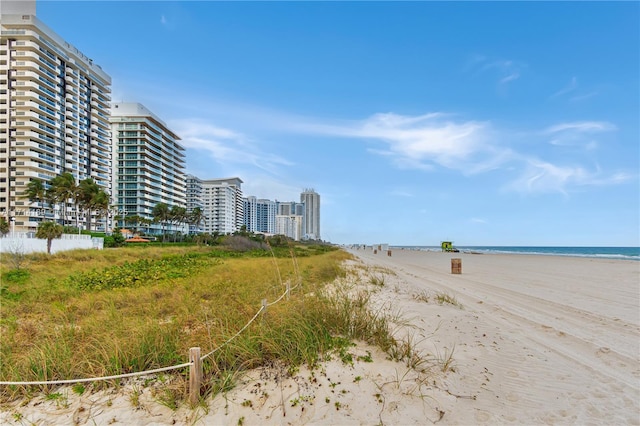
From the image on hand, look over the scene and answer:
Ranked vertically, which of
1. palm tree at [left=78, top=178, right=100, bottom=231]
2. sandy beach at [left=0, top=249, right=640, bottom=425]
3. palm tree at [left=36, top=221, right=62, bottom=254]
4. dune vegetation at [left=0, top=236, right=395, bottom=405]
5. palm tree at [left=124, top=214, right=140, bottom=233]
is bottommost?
sandy beach at [left=0, top=249, right=640, bottom=425]

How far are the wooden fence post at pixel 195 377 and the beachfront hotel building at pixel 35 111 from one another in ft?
253

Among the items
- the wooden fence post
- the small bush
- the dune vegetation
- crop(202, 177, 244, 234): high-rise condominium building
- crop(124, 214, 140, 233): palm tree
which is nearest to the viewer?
the wooden fence post

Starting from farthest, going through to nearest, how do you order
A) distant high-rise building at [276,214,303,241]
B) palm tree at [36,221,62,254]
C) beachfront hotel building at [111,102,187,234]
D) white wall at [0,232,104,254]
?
1. distant high-rise building at [276,214,303,241]
2. beachfront hotel building at [111,102,187,234]
3. palm tree at [36,221,62,254]
4. white wall at [0,232,104,254]

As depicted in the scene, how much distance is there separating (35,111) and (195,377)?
8803cm

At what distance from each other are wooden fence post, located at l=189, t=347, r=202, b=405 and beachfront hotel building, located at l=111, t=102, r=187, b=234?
9599cm

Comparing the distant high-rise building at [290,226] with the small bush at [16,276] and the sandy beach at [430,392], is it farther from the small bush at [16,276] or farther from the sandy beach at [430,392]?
the sandy beach at [430,392]

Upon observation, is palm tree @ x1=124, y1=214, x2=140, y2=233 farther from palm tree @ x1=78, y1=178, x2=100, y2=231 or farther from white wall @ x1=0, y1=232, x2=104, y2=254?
white wall @ x1=0, y1=232, x2=104, y2=254

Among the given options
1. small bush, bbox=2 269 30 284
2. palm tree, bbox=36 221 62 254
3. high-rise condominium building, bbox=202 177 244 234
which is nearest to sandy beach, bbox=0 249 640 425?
small bush, bbox=2 269 30 284

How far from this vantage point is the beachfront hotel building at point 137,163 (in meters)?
91.7

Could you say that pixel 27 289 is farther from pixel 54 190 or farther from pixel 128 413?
pixel 54 190

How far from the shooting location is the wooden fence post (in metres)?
3.46

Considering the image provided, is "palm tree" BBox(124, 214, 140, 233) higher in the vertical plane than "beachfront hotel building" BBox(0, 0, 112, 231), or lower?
lower

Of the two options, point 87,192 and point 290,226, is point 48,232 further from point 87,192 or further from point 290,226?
point 290,226

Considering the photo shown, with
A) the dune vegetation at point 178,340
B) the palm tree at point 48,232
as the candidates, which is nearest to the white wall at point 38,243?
the palm tree at point 48,232
